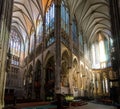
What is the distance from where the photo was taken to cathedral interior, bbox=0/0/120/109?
1166 cm

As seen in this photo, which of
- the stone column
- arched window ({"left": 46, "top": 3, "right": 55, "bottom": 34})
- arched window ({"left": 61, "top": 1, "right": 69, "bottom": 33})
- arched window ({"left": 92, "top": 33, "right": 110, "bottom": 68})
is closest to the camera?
the stone column

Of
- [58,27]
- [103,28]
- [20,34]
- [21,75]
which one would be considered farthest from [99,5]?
[21,75]

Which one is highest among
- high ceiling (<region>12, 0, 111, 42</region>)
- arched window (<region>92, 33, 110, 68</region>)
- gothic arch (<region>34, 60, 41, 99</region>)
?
high ceiling (<region>12, 0, 111, 42</region>)

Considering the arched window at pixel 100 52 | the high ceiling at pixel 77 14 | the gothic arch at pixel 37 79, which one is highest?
the high ceiling at pixel 77 14

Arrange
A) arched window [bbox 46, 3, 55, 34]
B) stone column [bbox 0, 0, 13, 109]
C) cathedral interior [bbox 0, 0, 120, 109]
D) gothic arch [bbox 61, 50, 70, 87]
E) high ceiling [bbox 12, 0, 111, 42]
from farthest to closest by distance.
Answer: high ceiling [bbox 12, 0, 111, 42], arched window [bbox 46, 3, 55, 34], gothic arch [bbox 61, 50, 70, 87], cathedral interior [bbox 0, 0, 120, 109], stone column [bbox 0, 0, 13, 109]

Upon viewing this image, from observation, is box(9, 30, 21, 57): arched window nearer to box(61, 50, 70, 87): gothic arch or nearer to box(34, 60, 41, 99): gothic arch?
box(34, 60, 41, 99): gothic arch

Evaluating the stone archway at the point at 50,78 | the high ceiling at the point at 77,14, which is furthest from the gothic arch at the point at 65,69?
the high ceiling at the point at 77,14

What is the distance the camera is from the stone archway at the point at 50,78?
713 inches

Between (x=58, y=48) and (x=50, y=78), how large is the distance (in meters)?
5.30

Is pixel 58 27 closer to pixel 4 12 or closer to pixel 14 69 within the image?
pixel 4 12

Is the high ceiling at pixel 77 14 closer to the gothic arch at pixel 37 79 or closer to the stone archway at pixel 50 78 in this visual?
the gothic arch at pixel 37 79

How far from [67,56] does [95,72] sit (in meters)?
16.0

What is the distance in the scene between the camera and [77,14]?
26859 millimetres

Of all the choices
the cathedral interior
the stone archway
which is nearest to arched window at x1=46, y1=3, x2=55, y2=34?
the cathedral interior
